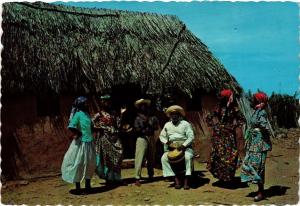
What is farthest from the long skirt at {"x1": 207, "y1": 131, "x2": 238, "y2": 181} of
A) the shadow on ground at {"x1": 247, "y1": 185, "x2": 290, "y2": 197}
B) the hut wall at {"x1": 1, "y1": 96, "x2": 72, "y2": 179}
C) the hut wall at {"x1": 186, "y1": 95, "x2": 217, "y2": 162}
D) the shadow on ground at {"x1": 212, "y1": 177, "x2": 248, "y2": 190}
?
the hut wall at {"x1": 1, "y1": 96, "x2": 72, "y2": 179}

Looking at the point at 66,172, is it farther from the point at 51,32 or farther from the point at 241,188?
the point at 51,32

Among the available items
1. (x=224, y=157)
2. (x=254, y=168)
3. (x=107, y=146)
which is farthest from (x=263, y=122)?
(x=107, y=146)

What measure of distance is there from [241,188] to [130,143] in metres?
4.22

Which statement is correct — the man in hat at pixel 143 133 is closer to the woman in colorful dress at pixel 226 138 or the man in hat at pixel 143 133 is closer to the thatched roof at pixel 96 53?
the woman in colorful dress at pixel 226 138

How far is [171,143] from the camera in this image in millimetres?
7461

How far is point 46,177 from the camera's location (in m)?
8.99

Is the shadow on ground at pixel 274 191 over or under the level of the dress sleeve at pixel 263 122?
under

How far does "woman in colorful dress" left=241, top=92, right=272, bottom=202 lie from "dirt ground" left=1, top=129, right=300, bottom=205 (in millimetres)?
347

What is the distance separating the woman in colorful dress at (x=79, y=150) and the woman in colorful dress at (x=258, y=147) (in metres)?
2.63

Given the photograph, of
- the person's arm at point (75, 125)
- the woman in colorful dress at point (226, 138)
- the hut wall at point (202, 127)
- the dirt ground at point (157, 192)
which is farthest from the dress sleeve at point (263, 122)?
the hut wall at point (202, 127)

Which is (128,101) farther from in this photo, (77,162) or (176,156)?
(77,162)

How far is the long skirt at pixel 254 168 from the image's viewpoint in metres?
6.41

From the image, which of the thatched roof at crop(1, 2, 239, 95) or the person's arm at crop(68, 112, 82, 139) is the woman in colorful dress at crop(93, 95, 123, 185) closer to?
the person's arm at crop(68, 112, 82, 139)

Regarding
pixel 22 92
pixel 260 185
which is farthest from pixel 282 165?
pixel 22 92
